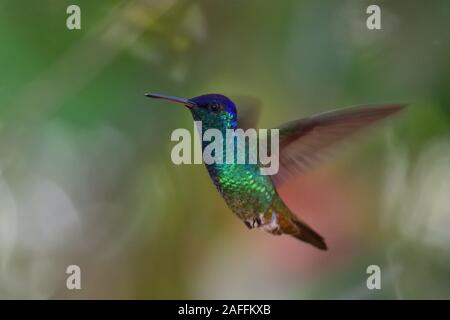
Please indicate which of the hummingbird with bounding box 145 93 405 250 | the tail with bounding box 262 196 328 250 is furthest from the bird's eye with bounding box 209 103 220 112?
the tail with bounding box 262 196 328 250

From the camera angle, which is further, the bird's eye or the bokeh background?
the bokeh background

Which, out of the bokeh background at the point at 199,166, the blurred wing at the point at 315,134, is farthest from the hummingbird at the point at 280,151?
the bokeh background at the point at 199,166

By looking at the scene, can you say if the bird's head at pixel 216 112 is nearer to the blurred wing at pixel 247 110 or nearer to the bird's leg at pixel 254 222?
the blurred wing at pixel 247 110

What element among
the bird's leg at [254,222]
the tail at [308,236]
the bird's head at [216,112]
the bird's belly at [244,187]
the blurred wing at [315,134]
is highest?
the bird's head at [216,112]

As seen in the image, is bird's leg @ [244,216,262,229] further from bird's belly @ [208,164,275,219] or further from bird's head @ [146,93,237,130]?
bird's head @ [146,93,237,130]

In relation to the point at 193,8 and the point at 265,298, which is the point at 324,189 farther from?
the point at 193,8
